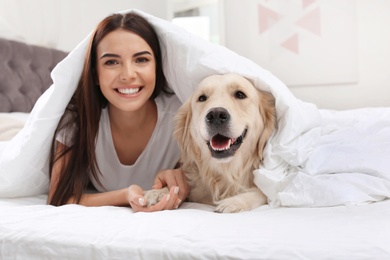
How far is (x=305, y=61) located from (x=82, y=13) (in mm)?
2553

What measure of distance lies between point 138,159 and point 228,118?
0.61 metres

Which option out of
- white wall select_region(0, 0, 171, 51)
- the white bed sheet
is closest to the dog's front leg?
the white bed sheet

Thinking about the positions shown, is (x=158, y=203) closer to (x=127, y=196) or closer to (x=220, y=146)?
(x=127, y=196)

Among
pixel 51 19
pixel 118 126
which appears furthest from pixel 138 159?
pixel 51 19

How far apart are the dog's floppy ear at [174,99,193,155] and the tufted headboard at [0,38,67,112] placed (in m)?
1.54

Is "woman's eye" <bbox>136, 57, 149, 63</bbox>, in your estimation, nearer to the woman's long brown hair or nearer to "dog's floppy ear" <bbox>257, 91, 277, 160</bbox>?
the woman's long brown hair

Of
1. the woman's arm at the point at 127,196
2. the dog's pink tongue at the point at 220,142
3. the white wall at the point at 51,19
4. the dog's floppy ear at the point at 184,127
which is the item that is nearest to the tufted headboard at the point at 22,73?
the white wall at the point at 51,19

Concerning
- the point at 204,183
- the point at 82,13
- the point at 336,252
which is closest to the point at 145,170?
the point at 204,183

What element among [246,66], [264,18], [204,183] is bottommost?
[204,183]

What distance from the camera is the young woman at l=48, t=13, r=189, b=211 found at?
1795 millimetres

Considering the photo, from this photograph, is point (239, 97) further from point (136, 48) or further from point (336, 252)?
point (336, 252)

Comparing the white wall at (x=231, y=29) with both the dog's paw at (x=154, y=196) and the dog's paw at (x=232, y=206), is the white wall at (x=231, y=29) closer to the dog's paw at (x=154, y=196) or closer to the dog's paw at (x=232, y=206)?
the dog's paw at (x=154, y=196)

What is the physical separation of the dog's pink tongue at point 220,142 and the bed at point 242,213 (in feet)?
0.53

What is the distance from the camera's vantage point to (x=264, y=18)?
512 cm
